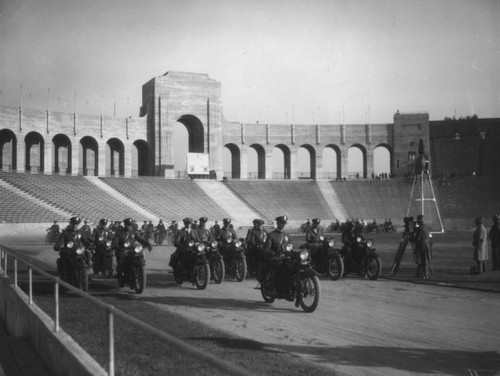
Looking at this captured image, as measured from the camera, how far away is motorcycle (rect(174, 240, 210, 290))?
1296 cm

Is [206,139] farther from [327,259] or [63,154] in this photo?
[327,259]

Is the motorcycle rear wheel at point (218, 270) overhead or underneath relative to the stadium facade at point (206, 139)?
underneath

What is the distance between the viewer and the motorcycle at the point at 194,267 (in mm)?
12961

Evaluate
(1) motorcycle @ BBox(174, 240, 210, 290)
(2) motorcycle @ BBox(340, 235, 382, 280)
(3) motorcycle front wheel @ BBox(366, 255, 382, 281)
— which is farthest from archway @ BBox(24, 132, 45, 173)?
(3) motorcycle front wheel @ BBox(366, 255, 382, 281)

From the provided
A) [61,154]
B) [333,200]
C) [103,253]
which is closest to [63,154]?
[61,154]

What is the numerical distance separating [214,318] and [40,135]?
162 feet

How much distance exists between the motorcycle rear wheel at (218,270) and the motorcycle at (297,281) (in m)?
3.61

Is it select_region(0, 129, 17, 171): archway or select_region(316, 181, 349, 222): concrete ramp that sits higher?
select_region(0, 129, 17, 171): archway

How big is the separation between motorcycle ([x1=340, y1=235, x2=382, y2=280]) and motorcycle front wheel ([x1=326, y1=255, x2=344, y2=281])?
818 mm

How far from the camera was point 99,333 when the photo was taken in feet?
24.8

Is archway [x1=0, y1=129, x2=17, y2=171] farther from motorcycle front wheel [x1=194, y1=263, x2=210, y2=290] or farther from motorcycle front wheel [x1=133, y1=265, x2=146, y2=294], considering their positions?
motorcycle front wheel [x1=133, y1=265, x2=146, y2=294]

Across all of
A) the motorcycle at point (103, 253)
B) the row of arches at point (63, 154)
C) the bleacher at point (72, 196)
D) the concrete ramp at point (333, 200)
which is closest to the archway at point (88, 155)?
the row of arches at point (63, 154)

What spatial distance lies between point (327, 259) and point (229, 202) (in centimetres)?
3771

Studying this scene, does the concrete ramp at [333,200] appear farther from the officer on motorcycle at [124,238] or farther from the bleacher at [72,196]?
the officer on motorcycle at [124,238]
